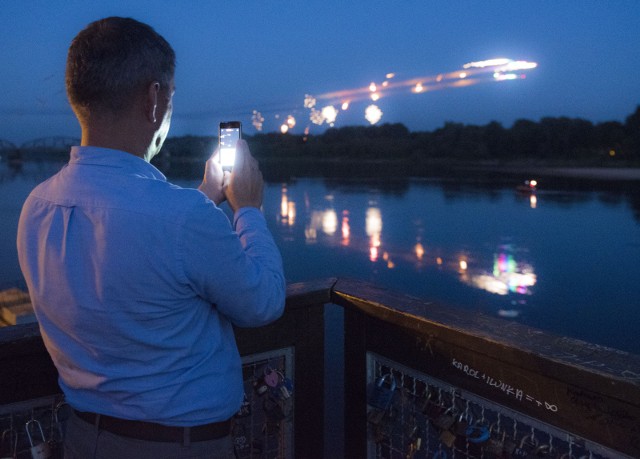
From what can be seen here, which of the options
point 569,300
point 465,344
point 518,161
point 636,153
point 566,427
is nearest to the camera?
point 566,427

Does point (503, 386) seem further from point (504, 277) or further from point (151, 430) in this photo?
point (504, 277)

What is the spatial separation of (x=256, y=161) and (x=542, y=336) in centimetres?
121

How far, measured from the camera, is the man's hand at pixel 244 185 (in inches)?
73.9

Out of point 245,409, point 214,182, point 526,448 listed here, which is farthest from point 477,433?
point 214,182

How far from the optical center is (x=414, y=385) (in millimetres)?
2523

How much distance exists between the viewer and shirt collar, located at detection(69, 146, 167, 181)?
1548 millimetres

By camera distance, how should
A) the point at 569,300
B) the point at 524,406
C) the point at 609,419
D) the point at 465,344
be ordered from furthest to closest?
the point at 569,300
the point at 465,344
the point at 524,406
the point at 609,419

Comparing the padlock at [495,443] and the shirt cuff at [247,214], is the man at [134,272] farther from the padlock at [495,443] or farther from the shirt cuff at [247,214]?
the padlock at [495,443]

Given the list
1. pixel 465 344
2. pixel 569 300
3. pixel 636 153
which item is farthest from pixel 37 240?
pixel 636 153

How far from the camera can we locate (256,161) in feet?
6.56

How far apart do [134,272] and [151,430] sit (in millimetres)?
483

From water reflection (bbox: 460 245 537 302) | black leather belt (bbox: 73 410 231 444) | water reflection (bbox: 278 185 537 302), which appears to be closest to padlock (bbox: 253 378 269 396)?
black leather belt (bbox: 73 410 231 444)

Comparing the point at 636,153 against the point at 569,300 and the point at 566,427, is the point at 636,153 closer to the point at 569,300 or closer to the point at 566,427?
the point at 569,300

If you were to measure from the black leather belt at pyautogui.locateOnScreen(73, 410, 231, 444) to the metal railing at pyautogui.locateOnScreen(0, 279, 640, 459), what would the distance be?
2.22 feet
